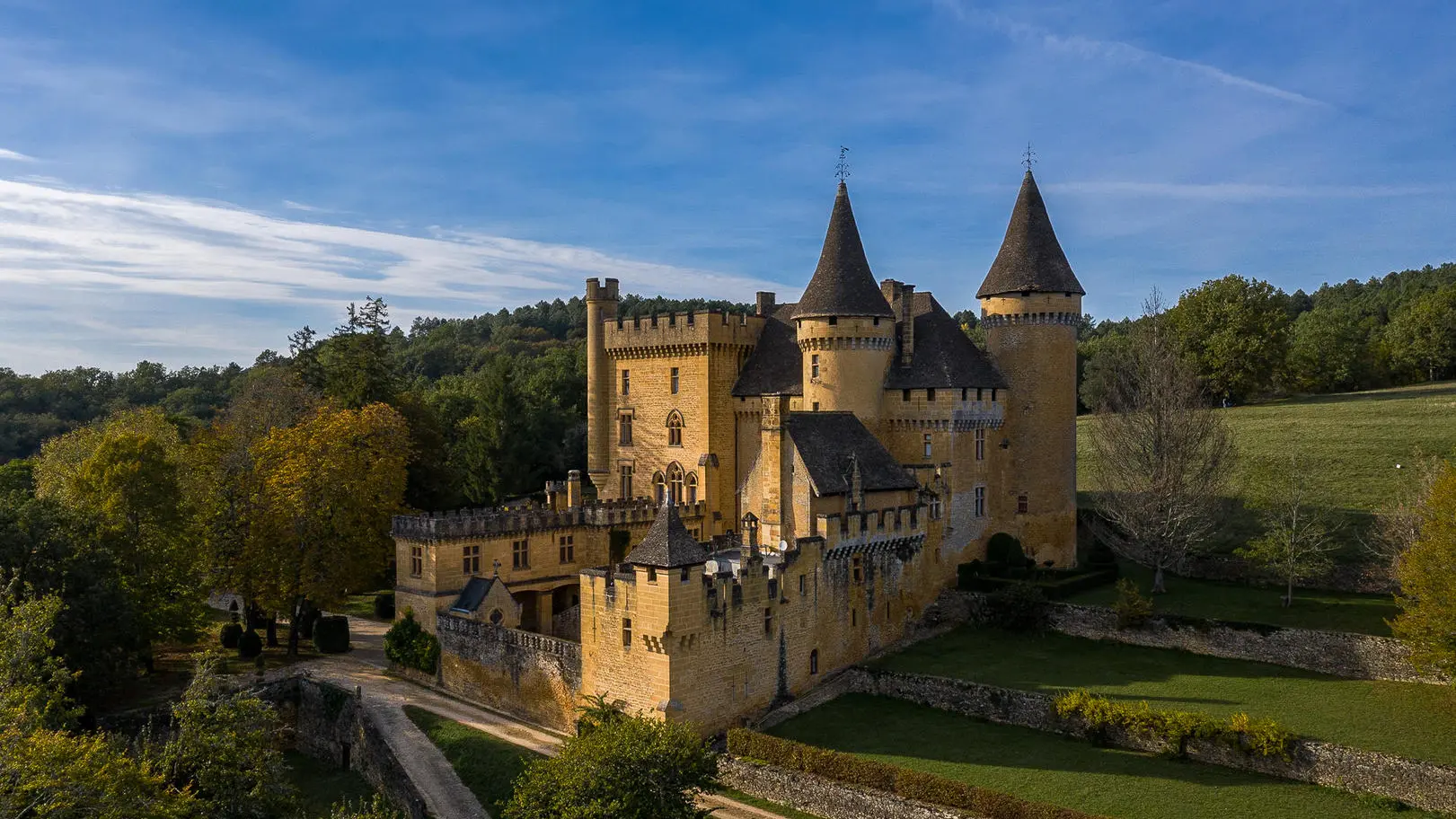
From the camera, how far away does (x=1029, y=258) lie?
36.6m

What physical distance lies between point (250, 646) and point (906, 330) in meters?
29.5

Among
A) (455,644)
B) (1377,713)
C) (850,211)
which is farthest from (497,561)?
(1377,713)

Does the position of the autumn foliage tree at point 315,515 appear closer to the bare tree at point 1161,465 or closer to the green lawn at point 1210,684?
the green lawn at point 1210,684

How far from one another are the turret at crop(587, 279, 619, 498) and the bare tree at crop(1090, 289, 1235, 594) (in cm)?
2252

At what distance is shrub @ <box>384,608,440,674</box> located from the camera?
34.2 metres

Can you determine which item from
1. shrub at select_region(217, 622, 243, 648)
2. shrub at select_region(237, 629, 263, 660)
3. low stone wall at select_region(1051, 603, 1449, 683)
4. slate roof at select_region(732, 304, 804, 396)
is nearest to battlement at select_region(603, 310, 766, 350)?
slate roof at select_region(732, 304, 804, 396)

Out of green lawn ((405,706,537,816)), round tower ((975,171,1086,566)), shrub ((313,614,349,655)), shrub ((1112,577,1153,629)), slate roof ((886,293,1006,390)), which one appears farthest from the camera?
shrub ((313,614,349,655))

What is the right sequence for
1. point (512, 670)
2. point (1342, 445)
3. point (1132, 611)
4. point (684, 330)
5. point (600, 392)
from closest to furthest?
point (1132, 611) < point (512, 670) < point (684, 330) < point (600, 392) < point (1342, 445)

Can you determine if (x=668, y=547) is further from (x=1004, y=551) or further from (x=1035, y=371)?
(x=1035, y=371)

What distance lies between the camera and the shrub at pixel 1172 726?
2191cm

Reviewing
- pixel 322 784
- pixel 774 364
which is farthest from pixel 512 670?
pixel 774 364

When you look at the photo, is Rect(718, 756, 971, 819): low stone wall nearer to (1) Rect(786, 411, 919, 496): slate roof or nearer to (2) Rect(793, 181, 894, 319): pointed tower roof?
(1) Rect(786, 411, 919, 496): slate roof

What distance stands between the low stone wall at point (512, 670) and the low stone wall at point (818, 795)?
6073 mm

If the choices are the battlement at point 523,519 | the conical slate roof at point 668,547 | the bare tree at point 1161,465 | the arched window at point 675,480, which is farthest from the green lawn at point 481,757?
the bare tree at point 1161,465
